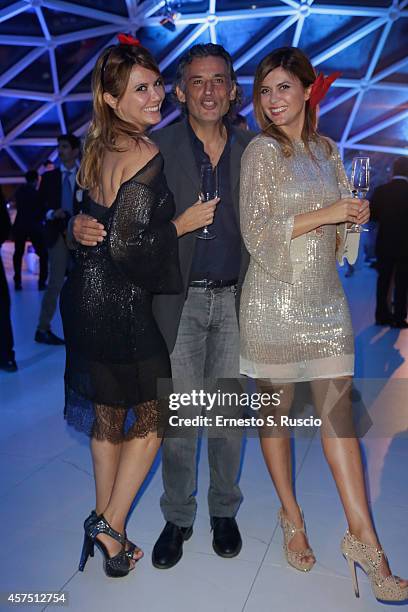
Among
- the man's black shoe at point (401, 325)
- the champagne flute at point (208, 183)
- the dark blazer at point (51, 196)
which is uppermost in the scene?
the champagne flute at point (208, 183)

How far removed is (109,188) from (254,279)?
647 mm

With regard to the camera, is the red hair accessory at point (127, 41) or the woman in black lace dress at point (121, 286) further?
the red hair accessory at point (127, 41)

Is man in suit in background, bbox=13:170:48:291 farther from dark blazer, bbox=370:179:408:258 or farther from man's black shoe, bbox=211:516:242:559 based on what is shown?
man's black shoe, bbox=211:516:242:559

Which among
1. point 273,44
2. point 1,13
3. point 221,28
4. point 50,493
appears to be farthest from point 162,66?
point 50,493

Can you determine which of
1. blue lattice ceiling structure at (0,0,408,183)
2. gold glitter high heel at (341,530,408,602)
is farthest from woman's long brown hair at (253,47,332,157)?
blue lattice ceiling structure at (0,0,408,183)

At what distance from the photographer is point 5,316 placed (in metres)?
5.23

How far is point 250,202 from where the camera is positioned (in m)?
2.35

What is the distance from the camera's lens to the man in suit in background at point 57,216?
598cm

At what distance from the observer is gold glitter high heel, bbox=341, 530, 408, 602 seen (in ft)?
7.41

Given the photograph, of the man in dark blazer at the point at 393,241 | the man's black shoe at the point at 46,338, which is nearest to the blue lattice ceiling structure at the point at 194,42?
the man in dark blazer at the point at 393,241
